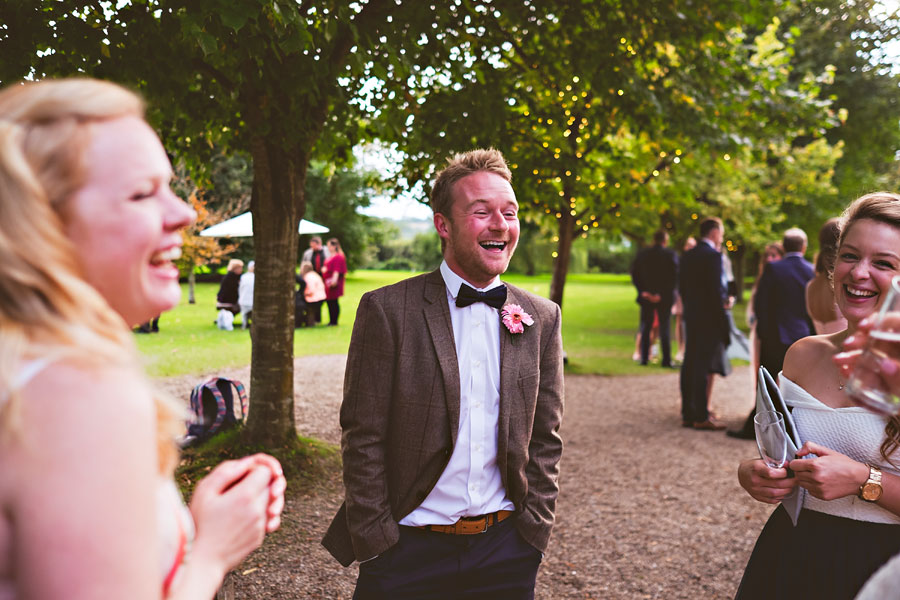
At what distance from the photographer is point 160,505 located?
1229 millimetres

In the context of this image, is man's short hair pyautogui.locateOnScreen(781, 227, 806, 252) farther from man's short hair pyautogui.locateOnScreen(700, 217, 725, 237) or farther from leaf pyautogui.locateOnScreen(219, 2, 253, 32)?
leaf pyautogui.locateOnScreen(219, 2, 253, 32)

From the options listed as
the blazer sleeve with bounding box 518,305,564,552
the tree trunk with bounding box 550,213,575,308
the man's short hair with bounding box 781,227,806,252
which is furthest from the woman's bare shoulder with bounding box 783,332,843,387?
the tree trunk with bounding box 550,213,575,308

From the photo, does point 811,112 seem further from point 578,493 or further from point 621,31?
point 578,493

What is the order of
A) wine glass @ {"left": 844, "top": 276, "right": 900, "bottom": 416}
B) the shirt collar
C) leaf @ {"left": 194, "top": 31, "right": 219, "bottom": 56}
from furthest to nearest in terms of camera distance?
leaf @ {"left": 194, "top": 31, "right": 219, "bottom": 56} → the shirt collar → wine glass @ {"left": 844, "top": 276, "right": 900, "bottom": 416}

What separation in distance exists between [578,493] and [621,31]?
14.4ft

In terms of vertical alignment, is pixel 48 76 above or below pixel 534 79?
below

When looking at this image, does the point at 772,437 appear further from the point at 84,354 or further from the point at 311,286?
the point at 311,286

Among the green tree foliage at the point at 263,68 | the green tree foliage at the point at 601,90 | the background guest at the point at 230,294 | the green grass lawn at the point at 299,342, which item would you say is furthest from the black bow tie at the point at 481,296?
the background guest at the point at 230,294

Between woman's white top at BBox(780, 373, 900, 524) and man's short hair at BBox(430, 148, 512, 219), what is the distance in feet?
4.61

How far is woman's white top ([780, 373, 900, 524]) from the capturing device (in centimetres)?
226

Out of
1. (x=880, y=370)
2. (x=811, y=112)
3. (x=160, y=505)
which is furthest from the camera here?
(x=811, y=112)

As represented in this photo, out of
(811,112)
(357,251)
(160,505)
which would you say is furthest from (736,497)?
(357,251)

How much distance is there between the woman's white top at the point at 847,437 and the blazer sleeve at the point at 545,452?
876 millimetres

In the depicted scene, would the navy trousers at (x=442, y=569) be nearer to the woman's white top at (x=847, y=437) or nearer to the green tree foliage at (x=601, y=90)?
the woman's white top at (x=847, y=437)
